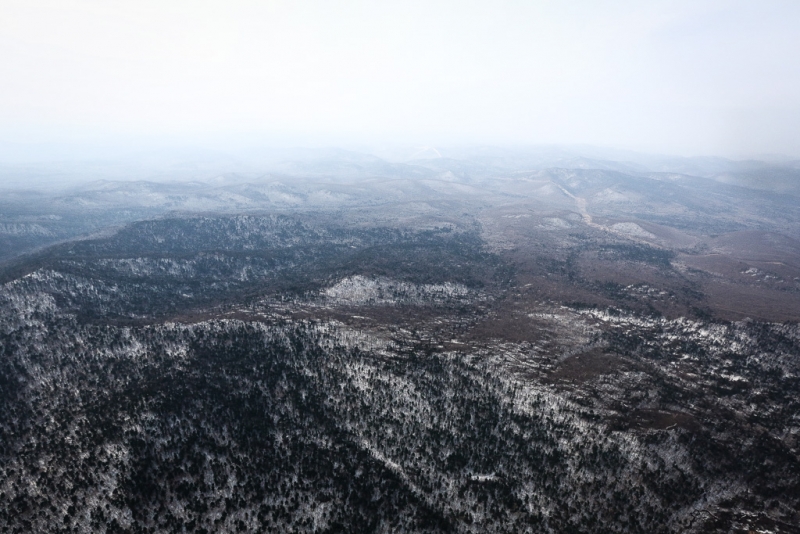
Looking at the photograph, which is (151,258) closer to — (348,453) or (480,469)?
(348,453)

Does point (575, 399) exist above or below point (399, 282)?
below

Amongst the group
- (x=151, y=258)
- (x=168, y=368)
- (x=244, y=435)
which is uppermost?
(x=151, y=258)

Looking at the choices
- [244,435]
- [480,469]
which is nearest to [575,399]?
[480,469]

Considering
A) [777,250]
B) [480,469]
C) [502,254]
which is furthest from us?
[777,250]

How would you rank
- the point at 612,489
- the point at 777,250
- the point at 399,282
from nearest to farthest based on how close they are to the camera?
the point at 612,489 < the point at 399,282 < the point at 777,250

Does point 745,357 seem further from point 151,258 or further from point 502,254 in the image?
point 151,258

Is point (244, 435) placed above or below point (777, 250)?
below

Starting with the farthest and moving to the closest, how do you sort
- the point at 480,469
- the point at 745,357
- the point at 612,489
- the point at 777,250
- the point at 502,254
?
the point at 777,250 → the point at 502,254 → the point at 745,357 → the point at 480,469 → the point at 612,489

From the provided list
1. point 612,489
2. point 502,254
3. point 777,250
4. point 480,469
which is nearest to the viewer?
point 612,489

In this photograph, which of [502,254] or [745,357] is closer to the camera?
[745,357]

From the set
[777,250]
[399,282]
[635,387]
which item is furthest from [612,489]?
[777,250]
